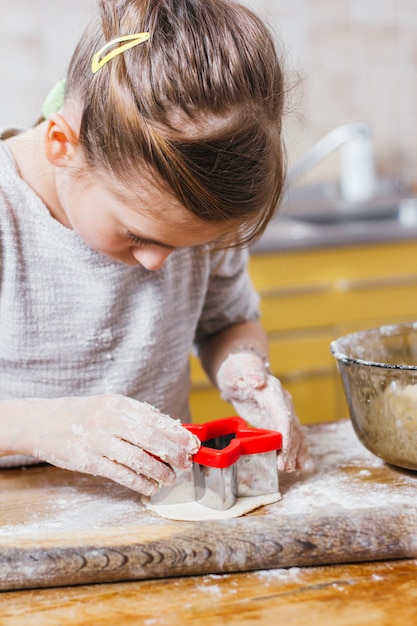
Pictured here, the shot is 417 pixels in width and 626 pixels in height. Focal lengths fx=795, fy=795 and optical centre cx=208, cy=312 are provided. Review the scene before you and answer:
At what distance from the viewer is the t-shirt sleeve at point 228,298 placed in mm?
1184

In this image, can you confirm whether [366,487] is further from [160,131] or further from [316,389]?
[316,389]

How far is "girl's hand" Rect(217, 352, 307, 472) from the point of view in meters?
0.91

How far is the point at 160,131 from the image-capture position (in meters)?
0.74

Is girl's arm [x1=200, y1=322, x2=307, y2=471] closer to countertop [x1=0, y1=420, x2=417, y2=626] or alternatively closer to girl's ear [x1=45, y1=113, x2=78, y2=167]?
countertop [x1=0, y1=420, x2=417, y2=626]

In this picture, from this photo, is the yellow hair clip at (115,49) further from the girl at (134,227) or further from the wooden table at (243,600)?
the wooden table at (243,600)

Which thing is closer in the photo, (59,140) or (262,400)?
(59,140)

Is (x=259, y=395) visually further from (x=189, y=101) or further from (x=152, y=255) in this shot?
(x=189, y=101)

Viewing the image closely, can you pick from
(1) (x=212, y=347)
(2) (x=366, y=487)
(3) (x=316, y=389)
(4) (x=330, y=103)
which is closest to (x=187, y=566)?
(2) (x=366, y=487)

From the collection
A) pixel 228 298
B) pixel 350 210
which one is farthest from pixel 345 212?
pixel 228 298

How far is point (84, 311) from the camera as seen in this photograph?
1043 millimetres

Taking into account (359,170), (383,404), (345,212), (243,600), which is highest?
(359,170)

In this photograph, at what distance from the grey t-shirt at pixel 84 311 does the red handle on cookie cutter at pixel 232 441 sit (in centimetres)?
24

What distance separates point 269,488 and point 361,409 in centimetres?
14

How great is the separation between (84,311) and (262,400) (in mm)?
262
